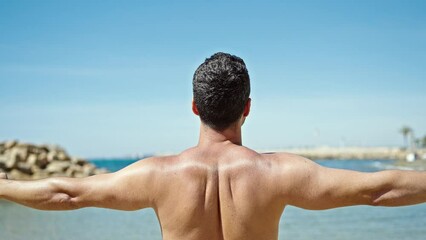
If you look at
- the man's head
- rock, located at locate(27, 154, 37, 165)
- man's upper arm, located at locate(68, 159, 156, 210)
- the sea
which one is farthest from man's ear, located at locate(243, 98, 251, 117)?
rock, located at locate(27, 154, 37, 165)

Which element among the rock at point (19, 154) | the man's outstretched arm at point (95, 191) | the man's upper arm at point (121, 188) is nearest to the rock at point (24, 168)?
the rock at point (19, 154)

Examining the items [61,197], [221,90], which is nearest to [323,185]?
[221,90]

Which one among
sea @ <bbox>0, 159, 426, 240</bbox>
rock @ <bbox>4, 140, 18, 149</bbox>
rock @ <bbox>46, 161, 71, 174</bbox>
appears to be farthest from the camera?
rock @ <bbox>4, 140, 18, 149</bbox>

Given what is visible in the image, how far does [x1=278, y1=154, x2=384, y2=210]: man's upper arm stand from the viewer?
7.38 feet

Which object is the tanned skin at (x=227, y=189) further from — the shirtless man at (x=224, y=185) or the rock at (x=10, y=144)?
the rock at (x=10, y=144)

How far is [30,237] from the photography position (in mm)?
12109

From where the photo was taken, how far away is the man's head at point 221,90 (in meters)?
2.28

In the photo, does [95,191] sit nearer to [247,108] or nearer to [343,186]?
[247,108]

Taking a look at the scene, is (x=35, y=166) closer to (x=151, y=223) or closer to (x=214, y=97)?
(x=151, y=223)

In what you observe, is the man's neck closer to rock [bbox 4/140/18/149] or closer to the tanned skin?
the tanned skin

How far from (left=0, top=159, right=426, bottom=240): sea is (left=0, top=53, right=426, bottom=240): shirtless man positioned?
9.51m

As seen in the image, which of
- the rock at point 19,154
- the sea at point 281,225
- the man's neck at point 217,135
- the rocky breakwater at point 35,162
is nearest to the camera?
the man's neck at point 217,135

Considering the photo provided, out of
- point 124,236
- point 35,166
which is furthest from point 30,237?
point 35,166

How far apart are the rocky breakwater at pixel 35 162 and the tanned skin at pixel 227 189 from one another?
72.7 ft
